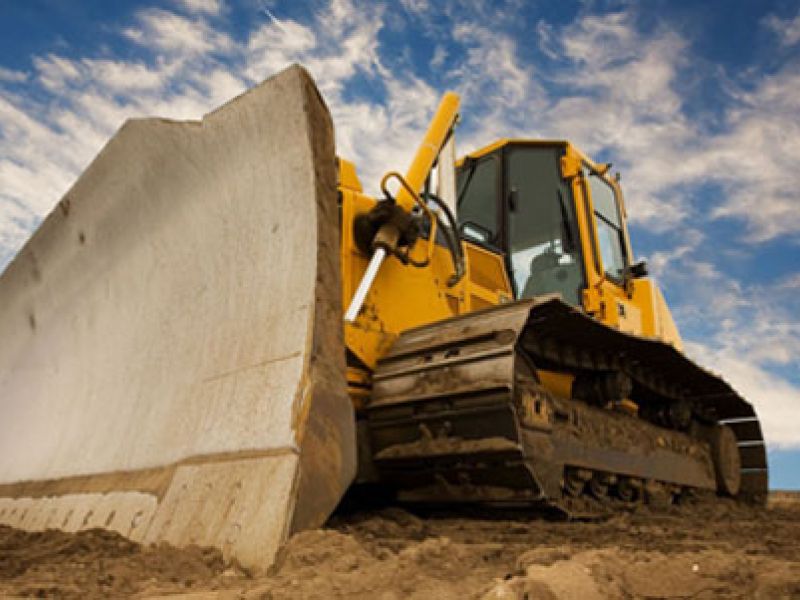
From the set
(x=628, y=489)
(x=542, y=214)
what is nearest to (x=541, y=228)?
(x=542, y=214)

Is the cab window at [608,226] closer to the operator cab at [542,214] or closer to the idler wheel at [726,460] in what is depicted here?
the operator cab at [542,214]

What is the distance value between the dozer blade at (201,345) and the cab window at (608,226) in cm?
290

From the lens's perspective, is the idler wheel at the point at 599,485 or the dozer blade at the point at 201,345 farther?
the idler wheel at the point at 599,485

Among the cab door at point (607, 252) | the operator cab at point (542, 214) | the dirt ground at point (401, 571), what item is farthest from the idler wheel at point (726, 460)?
the dirt ground at point (401, 571)

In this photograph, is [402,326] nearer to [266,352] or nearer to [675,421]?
[266,352]

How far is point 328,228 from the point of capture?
2.06m

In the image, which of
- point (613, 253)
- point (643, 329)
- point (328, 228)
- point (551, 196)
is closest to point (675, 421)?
point (643, 329)

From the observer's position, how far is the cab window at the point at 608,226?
480 centimetres

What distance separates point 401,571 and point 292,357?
2.15 feet

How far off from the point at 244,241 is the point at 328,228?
1.24 ft

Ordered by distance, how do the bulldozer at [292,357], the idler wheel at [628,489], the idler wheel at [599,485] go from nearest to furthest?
the bulldozer at [292,357]
the idler wheel at [599,485]
the idler wheel at [628,489]

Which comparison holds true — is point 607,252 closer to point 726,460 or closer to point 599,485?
point 726,460

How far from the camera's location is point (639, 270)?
487 cm

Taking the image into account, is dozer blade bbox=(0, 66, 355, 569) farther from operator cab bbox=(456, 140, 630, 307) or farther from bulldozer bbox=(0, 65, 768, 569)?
operator cab bbox=(456, 140, 630, 307)
